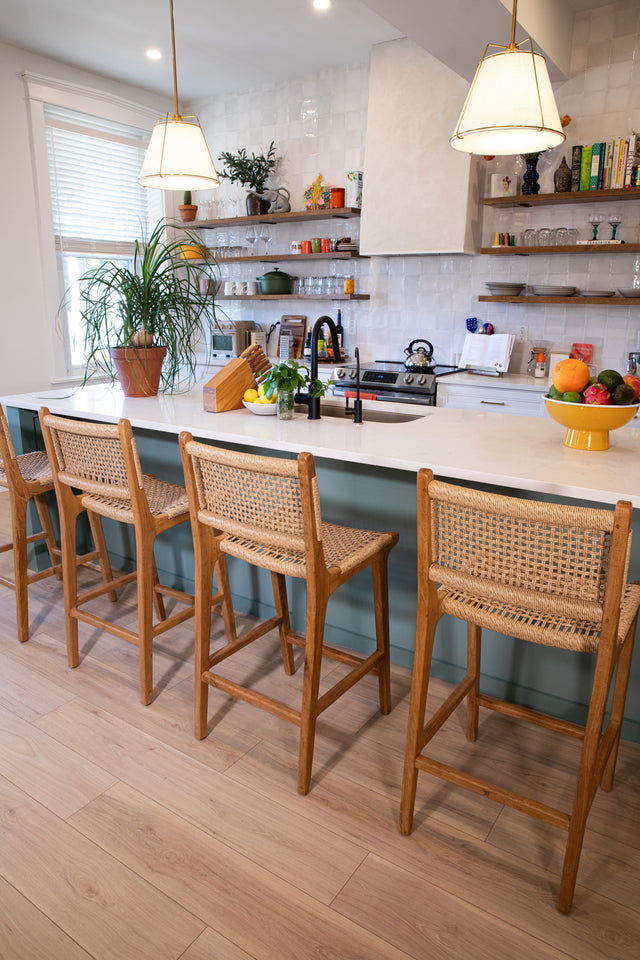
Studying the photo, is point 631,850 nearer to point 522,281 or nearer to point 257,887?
point 257,887

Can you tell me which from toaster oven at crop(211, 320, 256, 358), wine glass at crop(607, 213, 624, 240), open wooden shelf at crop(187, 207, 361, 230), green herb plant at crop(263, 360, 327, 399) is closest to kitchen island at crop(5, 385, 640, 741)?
green herb plant at crop(263, 360, 327, 399)

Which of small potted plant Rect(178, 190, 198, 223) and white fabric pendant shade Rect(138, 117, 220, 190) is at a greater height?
small potted plant Rect(178, 190, 198, 223)

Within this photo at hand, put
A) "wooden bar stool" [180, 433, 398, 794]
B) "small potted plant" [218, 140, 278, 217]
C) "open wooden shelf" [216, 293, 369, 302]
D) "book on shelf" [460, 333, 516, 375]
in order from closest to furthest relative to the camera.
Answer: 1. "wooden bar stool" [180, 433, 398, 794]
2. "book on shelf" [460, 333, 516, 375]
3. "open wooden shelf" [216, 293, 369, 302]
4. "small potted plant" [218, 140, 278, 217]

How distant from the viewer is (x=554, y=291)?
157 inches

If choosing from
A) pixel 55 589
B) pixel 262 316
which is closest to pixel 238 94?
pixel 262 316

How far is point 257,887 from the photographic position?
5.09ft

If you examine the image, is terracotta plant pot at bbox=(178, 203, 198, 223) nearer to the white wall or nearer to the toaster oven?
the toaster oven

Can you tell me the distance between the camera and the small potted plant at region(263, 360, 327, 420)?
2395mm

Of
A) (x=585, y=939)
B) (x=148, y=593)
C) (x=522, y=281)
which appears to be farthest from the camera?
(x=522, y=281)

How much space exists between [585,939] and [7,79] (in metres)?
5.42

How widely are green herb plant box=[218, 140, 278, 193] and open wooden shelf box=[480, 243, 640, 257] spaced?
2014mm

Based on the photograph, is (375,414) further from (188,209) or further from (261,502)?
(188,209)

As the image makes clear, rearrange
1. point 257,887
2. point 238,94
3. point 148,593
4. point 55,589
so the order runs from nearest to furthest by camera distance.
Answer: point 257,887 → point 148,593 → point 55,589 → point 238,94

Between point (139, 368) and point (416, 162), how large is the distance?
7.97 ft
